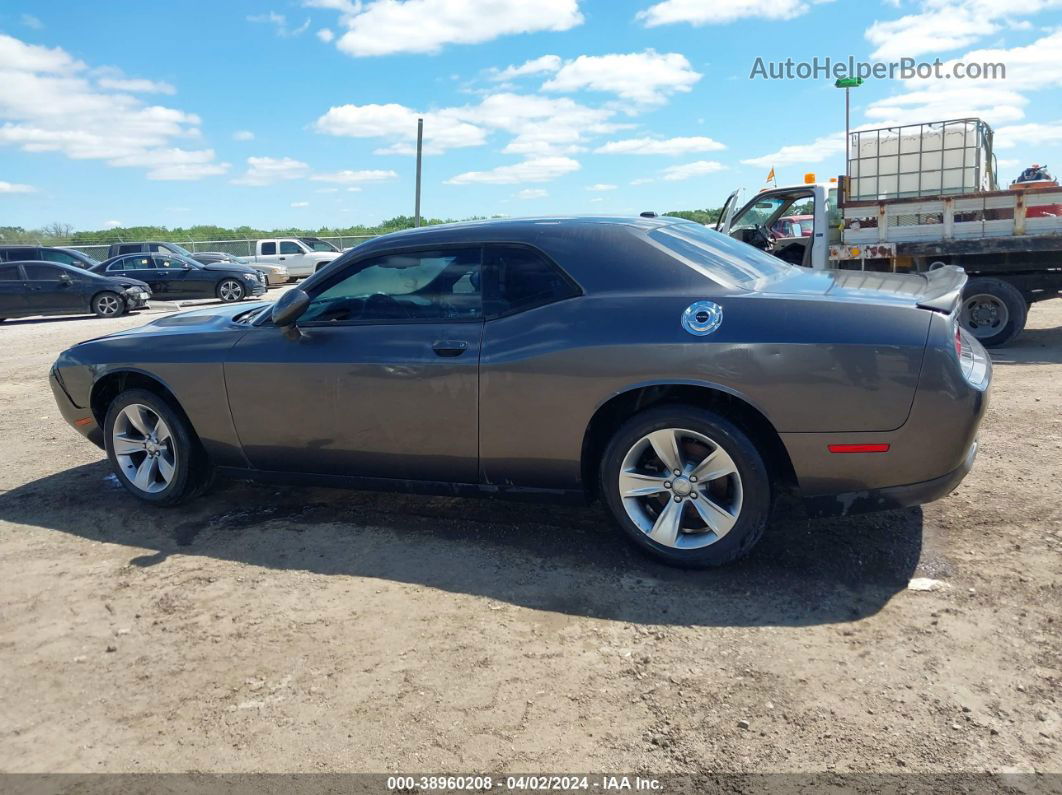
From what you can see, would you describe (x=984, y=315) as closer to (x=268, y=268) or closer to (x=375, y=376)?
(x=375, y=376)

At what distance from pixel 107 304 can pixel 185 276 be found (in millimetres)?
3233

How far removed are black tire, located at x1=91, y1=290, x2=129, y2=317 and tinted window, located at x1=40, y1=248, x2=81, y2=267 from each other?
2.39 metres

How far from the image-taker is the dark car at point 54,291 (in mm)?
17312

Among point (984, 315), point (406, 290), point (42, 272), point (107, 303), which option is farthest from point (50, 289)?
point (984, 315)

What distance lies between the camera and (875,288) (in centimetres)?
375

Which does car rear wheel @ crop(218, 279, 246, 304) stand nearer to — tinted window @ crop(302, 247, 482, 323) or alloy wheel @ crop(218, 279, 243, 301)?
alloy wheel @ crop(218, 279, 243, 301)

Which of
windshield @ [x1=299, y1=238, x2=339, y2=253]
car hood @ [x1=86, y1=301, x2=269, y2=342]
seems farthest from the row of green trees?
car hood @ [x1=86, y1=301, x2=269, y2=342]

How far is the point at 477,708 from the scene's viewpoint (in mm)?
2729

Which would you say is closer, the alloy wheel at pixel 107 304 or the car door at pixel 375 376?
the car door at pixel 375 376

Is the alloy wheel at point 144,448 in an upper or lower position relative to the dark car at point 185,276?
lower

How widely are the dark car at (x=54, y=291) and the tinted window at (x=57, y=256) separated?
5.11 feet

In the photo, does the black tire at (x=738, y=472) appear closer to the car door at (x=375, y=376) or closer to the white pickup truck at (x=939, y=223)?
the car door at (x=375, y=376)

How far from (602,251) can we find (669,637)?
1.75 meters

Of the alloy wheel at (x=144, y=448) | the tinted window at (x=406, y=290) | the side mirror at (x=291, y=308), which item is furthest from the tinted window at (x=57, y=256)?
the tinted window at (x=406, y=290)
